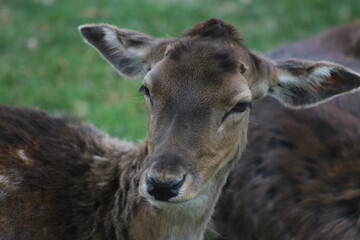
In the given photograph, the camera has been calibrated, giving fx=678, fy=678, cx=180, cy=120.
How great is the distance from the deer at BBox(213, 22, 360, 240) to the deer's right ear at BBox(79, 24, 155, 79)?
4.34 feet

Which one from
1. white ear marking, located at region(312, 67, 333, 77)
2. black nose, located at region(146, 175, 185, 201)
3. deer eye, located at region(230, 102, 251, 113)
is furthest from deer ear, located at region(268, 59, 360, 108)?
black nose, located at region(146, 175, 185, 201)

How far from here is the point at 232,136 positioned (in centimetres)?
476

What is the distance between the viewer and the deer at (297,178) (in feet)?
18.1

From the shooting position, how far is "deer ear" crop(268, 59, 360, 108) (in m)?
5.14

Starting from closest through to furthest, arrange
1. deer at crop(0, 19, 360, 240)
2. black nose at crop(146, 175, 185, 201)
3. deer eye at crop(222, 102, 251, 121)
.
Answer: black nose at crop(146, 175, 185, 201) → deer at crop(0, 19, 360, 240) → deer eye at crop(222, 102, 251, 121)

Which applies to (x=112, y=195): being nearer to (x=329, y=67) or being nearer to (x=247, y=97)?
(x=247, y=97)

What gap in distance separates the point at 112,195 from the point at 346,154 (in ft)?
6.55

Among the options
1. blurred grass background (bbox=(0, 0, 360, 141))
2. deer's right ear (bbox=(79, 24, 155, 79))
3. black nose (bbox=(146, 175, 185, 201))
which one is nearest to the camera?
black nose (bbox=(146, 175, 185, 201))

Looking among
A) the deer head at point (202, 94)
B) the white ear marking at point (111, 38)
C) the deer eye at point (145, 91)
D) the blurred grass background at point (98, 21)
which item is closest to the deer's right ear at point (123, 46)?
the white ear marking at point (111, 38)

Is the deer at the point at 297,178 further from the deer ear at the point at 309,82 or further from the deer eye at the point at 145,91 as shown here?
the deer eye at the point at 145,91

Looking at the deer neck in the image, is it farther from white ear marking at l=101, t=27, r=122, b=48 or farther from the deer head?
white ear marking at l=101, t=27, r=122, b=48

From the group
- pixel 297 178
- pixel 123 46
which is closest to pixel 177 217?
pixel 297 178

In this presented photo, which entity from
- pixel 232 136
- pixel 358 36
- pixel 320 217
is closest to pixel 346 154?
pixel 320 217

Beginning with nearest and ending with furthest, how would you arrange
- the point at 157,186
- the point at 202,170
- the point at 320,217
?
the point at 157,186, the point at 202,170, the point at 320,217
